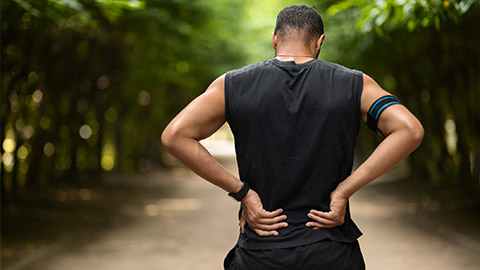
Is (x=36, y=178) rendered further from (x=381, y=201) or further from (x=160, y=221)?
(x=381, y=201)

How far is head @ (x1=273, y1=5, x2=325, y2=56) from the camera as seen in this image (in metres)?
2.72

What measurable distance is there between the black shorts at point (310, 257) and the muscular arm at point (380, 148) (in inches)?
3.6

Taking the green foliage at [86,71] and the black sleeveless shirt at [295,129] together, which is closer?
the black sleeveless shirt at [295,129]

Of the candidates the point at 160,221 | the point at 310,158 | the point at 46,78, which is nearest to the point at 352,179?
the point at 310,158

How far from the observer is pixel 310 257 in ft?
8.68

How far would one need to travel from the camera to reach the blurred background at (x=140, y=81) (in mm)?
9894

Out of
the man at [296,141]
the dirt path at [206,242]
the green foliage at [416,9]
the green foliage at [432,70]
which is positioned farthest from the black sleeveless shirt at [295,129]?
the dirt path at [206,242]

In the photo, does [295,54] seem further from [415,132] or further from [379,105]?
[415,132]

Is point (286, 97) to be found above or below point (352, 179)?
above

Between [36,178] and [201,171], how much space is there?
50.6ft

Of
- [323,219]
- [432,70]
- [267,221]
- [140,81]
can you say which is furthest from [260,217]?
[140,81]

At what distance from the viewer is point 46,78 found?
51.0 ft

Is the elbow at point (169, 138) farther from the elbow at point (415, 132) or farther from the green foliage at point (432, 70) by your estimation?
the green foliage at point (432, 70)

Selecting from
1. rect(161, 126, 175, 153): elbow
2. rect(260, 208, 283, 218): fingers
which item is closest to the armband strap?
rect(260, 208, 283, 218): fingers
